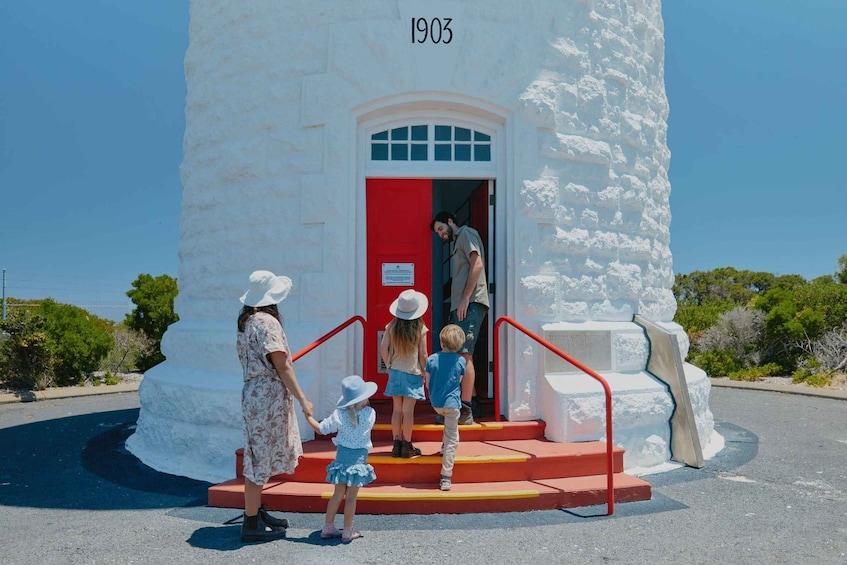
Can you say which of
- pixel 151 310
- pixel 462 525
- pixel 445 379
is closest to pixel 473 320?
pixel 445 379

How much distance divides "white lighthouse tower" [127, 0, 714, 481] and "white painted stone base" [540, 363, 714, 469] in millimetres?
21

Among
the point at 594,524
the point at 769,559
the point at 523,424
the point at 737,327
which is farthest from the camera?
the point at 737,327

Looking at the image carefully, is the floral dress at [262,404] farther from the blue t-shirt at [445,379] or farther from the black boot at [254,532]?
the blue t-shirt at [445,379]

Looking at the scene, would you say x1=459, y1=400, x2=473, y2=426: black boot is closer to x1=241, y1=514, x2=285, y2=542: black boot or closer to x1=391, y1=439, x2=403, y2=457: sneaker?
x1=391, y1=439, x2=403, y2=457: sneaker

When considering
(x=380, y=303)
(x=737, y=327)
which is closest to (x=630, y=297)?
(x=380, y=303)

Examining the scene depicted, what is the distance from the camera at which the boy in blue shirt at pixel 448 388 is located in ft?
17.0

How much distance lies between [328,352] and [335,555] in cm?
234

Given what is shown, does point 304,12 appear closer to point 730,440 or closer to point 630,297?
point 630,297

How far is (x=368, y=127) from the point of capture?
22.0 feet

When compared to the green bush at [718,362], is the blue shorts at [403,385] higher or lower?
higher

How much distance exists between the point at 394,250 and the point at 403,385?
2.02m

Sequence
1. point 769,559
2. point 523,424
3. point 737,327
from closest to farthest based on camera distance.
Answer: point 769,559
point 523,424
point 737,327

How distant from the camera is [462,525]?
16.0 feet

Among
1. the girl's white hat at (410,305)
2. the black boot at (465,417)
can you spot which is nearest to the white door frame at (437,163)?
the black boot at (465,417)
